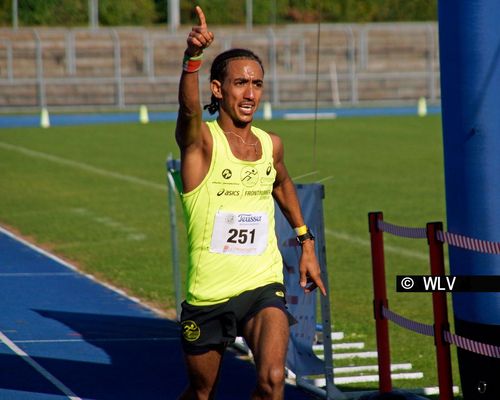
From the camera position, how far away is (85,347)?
10.2 m

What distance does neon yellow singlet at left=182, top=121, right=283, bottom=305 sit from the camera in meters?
6.84

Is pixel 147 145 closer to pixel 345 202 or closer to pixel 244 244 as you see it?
pixel 345 202

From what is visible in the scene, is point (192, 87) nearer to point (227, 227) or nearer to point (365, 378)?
point (227, 227)

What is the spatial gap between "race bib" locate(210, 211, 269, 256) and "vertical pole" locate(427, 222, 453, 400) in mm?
966

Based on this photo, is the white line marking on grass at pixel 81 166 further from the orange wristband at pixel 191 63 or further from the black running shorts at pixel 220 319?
the orange wristband at pixel 191 63

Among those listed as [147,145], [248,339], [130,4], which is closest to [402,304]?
[248,339]

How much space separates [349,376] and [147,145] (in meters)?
22.2

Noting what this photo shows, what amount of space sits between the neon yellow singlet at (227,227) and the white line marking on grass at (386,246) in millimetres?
8086

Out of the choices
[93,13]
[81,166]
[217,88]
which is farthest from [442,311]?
[93,13]

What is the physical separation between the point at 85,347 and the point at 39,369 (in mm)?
859

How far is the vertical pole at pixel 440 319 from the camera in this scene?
23.9 feet

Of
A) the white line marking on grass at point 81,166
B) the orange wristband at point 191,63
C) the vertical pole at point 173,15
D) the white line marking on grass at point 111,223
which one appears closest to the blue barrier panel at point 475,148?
the orange wristband at point 191,63

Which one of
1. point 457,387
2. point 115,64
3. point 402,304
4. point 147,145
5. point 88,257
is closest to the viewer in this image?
point 457,387

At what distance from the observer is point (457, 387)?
9.23 meters
